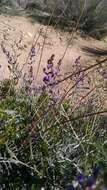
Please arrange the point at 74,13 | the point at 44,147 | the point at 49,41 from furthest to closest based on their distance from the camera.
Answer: the point at 74,13 < the point at 49,41 < the point at 44,147

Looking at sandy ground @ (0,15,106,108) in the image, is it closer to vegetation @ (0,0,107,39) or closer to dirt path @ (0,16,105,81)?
dirt path @ (0,16,105,81)

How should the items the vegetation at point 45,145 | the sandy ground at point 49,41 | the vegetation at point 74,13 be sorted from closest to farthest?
the vegetation at point 45,145
the sandy ground at point 49,41
the vegetation at point 74,13

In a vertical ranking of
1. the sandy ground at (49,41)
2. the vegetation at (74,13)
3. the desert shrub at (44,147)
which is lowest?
the desert shrub at (44,147)

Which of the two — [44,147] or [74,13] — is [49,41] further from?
[44,147]

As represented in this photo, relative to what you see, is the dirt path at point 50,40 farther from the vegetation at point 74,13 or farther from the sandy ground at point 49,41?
the vegetation at point 74,13

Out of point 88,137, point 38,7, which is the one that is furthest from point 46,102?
point 38,7

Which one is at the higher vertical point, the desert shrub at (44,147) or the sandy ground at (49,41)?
the sandy ground at (49,41)

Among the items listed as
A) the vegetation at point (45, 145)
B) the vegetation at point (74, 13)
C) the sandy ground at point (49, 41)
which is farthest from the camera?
the vegetation at point (74, 13)

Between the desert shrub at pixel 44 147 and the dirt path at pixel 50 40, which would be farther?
the dirt path at pixel 50 40

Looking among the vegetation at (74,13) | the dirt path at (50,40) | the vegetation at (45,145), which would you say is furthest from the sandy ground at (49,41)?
the vegetation at (45,145)

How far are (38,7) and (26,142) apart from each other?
7.72 meters

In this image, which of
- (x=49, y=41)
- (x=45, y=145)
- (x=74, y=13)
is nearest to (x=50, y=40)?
(x=49, y=41)

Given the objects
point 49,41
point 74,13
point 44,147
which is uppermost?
point 74,13

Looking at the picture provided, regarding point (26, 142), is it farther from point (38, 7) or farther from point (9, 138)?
point (38, 7)
